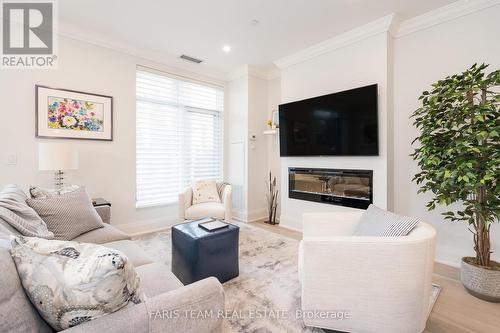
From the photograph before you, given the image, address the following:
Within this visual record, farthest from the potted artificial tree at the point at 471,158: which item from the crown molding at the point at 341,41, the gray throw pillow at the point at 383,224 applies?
the crown molding at the point at 341,41

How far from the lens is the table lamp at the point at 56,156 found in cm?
254

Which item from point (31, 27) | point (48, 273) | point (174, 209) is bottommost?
point (174, 209)

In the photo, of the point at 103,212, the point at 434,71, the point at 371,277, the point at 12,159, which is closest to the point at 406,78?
the point at 434,71

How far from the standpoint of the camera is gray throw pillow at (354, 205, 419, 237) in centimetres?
152

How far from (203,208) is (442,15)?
11.9ft

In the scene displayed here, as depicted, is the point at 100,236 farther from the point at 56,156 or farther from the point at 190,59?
the point at 190,59

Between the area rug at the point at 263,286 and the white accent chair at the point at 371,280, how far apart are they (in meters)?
0.31

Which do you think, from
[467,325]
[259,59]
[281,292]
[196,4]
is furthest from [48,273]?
[259,59]

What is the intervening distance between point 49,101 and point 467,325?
4.57 meters

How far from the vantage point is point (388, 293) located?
1385mm

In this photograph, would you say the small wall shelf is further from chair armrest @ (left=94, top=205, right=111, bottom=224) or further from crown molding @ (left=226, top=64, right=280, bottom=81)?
chair armrest @ (left=94, top=205, right=111, bottom=224)

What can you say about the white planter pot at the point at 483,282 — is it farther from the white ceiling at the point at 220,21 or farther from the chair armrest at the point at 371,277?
the white ceiling at the point at 220,21

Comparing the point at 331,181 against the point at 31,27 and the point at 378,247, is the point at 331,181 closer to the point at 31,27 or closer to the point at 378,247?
the point at 378,247

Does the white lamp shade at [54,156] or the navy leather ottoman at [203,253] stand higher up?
the white lamp shade at [54,156]
